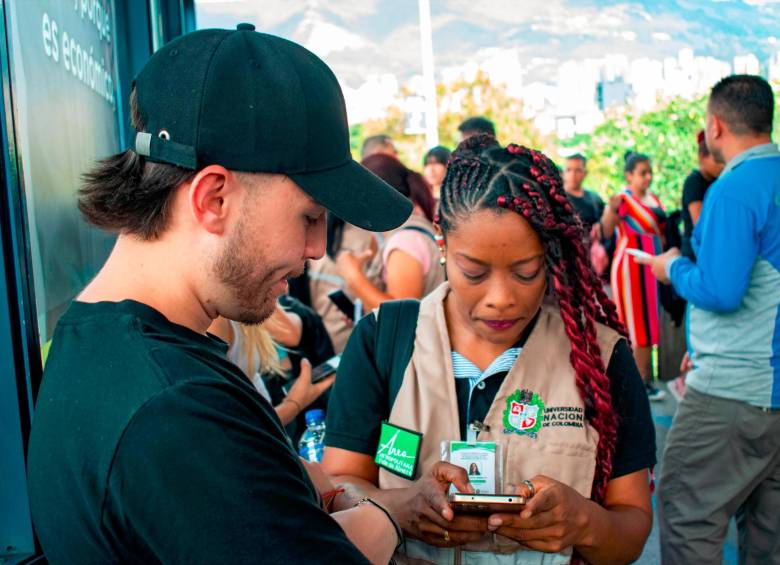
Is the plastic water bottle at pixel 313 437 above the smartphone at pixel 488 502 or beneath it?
beneath

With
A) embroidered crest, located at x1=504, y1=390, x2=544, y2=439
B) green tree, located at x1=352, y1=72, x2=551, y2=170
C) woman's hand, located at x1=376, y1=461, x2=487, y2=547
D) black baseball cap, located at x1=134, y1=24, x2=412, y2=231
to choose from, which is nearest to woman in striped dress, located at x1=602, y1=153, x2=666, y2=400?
embroidered crest, located at x1=504, y1=390, x2=544, y2=439

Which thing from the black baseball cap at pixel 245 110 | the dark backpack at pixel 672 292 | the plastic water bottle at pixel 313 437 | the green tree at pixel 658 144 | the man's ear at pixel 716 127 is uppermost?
the green tree at pixel 658 144

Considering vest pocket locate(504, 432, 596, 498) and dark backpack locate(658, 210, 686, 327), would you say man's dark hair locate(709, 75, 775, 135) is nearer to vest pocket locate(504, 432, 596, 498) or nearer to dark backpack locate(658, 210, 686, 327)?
vest pocket locate(504, 432, 596, 498)

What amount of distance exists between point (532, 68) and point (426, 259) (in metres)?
13.7

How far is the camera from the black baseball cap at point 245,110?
3.56 ft

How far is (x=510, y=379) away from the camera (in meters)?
1.81

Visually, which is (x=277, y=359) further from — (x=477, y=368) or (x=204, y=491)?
(x=204, y=491)

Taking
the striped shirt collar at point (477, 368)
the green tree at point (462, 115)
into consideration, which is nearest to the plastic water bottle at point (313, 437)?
the striped shirt collar at point (477, 368)

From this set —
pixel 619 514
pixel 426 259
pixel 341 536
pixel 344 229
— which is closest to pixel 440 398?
pixel 619 514

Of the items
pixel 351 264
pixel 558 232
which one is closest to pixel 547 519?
pixel 558 232

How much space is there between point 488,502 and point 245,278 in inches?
28.6

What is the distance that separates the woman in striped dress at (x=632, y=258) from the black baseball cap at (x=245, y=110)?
576 cm

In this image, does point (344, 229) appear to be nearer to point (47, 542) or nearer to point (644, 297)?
point (47, 542)

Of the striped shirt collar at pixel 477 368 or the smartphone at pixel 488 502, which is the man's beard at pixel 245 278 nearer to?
the smartphone at pixel 488 502
